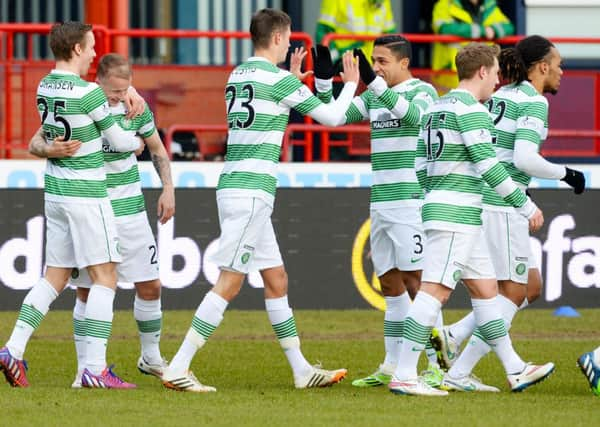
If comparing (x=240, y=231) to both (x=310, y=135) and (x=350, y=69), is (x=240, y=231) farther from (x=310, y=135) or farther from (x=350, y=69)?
(x=310, y=135)

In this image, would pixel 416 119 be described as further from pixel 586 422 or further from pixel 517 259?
pixel 586 422

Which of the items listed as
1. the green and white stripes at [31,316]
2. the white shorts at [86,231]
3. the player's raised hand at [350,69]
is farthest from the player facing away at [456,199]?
the green and white stripes at [31,316]

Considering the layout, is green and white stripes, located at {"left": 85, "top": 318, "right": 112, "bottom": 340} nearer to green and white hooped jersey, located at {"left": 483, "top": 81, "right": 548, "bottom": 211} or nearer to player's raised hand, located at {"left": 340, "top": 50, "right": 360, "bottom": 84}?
player's raised hand, located at {"left": 340, "top": 50, "right": 360, "bottom": 84}

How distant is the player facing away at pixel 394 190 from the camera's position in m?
9.34

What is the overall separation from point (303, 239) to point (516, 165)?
5.05 meters

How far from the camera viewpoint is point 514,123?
30.2 feet

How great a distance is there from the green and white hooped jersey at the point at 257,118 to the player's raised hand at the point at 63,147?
83cm

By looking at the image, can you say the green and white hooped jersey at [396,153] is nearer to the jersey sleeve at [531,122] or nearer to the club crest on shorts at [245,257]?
the jersey sleeve at [531,122]

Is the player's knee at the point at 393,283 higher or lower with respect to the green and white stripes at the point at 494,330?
higher

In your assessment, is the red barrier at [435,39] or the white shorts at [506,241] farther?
the red barrier at [435,39]

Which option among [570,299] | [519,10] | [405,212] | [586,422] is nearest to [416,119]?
[405,212]

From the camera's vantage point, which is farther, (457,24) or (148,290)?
(457,24)

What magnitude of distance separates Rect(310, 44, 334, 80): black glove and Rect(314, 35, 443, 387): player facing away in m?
0.05

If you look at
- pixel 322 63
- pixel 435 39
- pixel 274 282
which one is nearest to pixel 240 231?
pixel 274 282
